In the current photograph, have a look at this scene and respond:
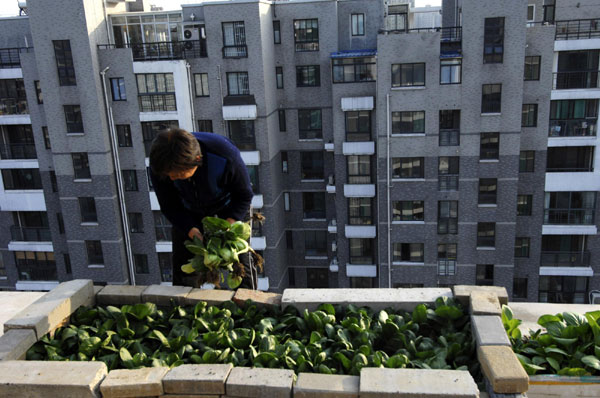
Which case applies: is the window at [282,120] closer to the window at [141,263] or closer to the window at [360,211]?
the window at [360,211]

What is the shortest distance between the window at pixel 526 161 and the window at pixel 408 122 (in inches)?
189

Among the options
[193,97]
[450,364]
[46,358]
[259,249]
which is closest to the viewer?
[450,364]

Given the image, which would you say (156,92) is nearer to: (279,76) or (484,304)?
(279,76)

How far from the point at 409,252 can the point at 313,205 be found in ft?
18.8

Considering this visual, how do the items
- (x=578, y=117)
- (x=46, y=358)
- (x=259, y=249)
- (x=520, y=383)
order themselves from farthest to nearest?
(x=259, y=249)
(x=578, y=117)
(x=46, y=358)
(x=520, y=383)

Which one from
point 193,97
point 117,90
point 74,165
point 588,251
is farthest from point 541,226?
point 74,165

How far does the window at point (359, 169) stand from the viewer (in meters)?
24.4

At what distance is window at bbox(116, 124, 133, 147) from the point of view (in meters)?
24.6

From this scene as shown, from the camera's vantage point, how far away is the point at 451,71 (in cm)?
2228

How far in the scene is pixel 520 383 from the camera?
14.6 ft

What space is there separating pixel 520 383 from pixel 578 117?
71.4 feet

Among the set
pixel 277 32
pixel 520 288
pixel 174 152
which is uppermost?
pixel 277 32

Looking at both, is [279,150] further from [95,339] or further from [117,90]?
[95,339]

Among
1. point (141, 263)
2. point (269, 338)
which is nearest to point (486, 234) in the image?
point (141, 263)
